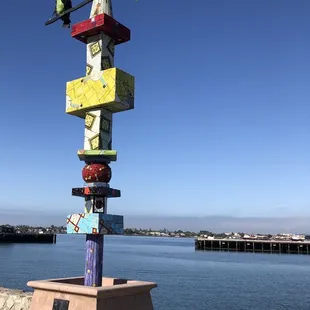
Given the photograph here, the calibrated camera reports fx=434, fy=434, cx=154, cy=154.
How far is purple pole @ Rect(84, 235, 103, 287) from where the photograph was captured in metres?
13.9

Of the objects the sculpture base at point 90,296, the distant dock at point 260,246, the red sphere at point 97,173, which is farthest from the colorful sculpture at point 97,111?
the distant dock at point 260,246

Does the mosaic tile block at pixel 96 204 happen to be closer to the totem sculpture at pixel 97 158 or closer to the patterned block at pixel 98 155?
the totem sculpture at pixel 97 158

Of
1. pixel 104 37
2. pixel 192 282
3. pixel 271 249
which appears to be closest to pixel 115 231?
pixel 104 37

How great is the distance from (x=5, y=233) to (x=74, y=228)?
150 metres

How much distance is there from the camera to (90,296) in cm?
1223

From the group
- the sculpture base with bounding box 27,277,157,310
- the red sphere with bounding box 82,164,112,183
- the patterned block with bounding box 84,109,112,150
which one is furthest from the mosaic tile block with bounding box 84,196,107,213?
the sculpture base with bounding box 27,277,157,310

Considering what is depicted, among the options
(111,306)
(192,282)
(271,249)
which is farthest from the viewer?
(271,249)

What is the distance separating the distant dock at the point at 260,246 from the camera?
127 meters

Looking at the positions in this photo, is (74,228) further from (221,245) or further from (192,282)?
(221,245)

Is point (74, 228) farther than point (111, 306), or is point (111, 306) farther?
point (74, 228)

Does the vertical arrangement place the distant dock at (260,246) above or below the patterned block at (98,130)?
below

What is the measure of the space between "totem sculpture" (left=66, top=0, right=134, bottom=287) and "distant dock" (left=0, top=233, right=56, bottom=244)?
14672 centimetres

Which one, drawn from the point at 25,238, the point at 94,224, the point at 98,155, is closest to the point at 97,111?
the point at 98,155

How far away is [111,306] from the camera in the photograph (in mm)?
12531
